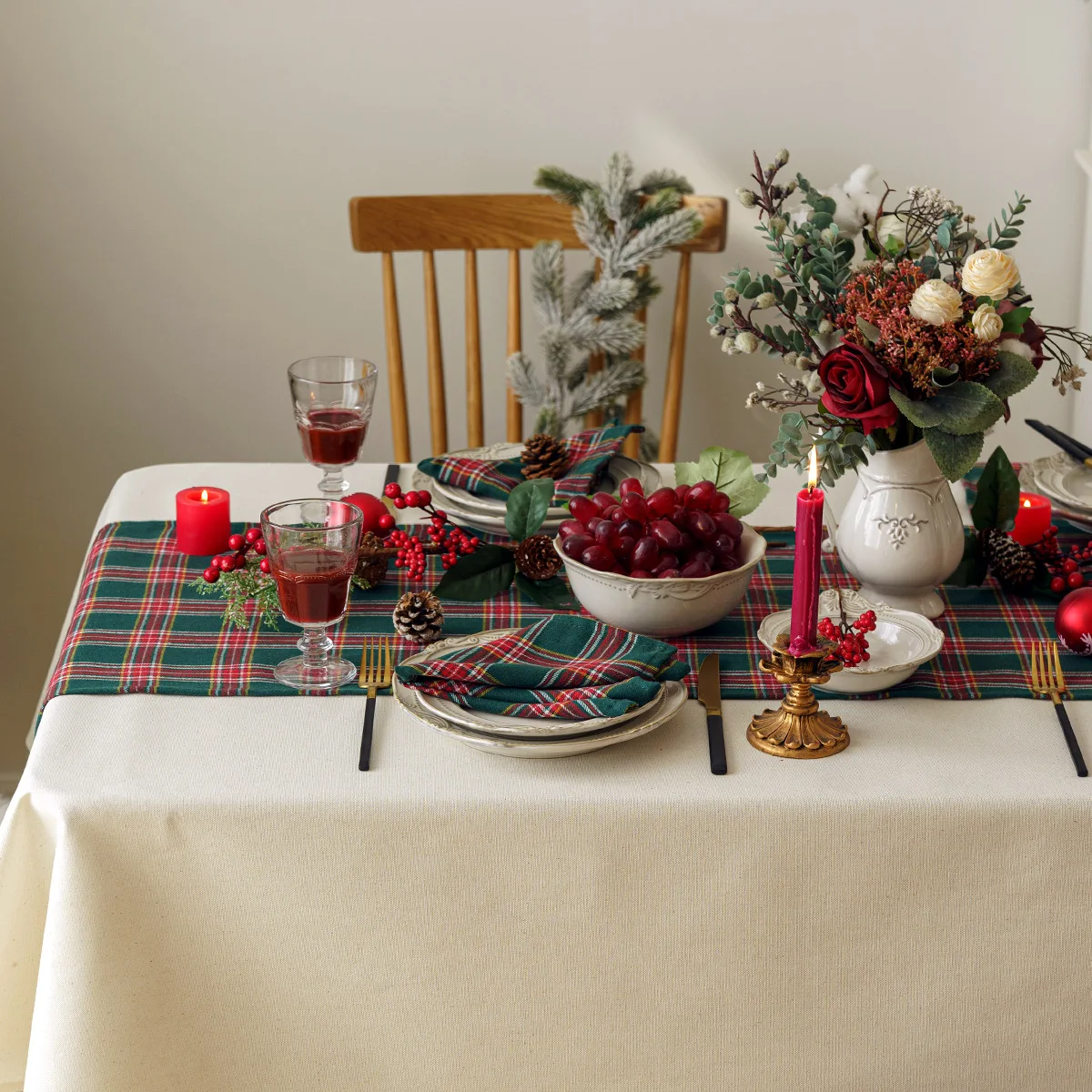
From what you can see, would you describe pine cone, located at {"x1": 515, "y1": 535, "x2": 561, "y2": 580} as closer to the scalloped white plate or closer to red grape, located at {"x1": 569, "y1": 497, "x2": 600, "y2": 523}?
red grape, located at {"x1": 569, "y1": 497, "x2": 600, "y2": 523}

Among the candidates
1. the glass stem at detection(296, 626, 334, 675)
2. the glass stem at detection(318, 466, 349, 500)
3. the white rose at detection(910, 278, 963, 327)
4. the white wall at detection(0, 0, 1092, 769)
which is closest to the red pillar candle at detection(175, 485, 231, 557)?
the glass stem at detection(318, 466, 349, 500)

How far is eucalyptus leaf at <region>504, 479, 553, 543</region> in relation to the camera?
1187 mm

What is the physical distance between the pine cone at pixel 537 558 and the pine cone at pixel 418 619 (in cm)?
12

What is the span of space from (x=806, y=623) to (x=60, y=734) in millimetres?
563

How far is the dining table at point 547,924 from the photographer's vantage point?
0.87 meters

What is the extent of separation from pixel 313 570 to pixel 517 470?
44 centimetres

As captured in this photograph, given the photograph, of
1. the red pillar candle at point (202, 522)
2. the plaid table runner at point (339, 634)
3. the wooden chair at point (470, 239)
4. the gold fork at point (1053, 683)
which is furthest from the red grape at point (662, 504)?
the wooden chair at point (470, 239)

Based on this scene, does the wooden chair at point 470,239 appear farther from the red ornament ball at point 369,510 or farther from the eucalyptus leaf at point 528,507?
the eucalyptus leaf at point 528,507

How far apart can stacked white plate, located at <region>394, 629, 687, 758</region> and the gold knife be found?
0.03 meters

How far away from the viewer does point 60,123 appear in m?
2.11

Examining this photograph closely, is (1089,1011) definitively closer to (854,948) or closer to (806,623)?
(854,948)

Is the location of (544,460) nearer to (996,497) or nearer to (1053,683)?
(996,497)

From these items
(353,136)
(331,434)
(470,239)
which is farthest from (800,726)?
(353,136)

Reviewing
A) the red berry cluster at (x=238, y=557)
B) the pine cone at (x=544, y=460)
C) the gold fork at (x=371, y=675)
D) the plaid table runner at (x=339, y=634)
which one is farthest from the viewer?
the pine cone at (x=544, y=460)
